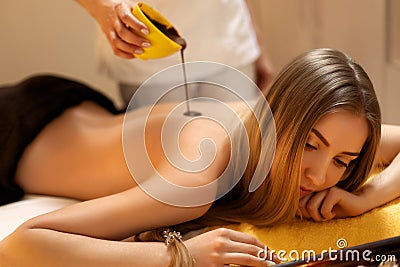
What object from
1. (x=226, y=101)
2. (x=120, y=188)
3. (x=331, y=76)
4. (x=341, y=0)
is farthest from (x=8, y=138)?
(x=341, y=0)

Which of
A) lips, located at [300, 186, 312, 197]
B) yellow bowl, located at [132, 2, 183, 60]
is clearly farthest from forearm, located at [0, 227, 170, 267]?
yellow bowl, located at [132, 2, 183, 60]

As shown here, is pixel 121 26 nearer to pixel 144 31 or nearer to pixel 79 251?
pixel 144 31

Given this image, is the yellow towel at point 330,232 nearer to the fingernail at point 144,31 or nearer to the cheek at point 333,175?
the cheek at point 333,175

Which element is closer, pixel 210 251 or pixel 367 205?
pixel 210 251

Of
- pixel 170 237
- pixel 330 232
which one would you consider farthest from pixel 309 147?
pixel 170 237

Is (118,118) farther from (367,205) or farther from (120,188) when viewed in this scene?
(367,205)

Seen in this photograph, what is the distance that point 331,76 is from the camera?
1.15m

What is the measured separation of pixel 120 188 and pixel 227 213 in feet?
0.84

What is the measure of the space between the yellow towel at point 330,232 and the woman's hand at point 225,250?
0.08 meters

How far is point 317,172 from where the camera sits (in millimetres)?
1150

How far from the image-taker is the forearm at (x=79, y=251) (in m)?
1.07

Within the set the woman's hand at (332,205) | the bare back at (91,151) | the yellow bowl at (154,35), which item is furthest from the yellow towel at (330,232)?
the yellow bowl at (154,35)

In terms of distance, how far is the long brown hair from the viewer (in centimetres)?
114

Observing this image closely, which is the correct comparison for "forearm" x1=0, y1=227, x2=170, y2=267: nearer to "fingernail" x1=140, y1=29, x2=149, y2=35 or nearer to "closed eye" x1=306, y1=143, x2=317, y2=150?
"closed eye" x1=306, y1=143, x2=317, y2=150
